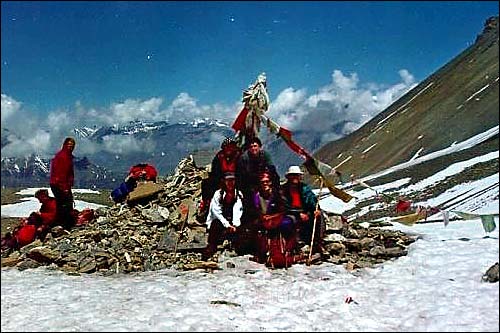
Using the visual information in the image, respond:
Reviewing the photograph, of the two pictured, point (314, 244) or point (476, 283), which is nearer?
point (476, 283)

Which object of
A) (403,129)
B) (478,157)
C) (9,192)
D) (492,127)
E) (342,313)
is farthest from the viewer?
(403,129)

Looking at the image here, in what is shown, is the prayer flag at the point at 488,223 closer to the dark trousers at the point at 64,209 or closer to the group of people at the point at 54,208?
the group of people at the point at 54,208

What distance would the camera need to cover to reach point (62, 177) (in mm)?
12883

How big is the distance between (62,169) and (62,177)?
177 mm

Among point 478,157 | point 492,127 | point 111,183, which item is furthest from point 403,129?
point 111,183

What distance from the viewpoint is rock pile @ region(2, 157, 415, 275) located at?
11.0 metres

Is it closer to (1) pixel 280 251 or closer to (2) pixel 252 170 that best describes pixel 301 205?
(1) pixel 280 251

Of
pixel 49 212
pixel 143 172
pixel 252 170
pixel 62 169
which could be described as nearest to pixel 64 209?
pixel 49 212

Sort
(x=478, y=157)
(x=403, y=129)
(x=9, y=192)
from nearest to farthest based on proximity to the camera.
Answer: (x=9, y=192), (x=478, y=157), (x=403, y=129)

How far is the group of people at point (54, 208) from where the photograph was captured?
12.8m

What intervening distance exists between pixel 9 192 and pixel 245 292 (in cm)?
672

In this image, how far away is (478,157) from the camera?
41.5m

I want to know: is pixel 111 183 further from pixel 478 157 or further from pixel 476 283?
A: pixel 478 157

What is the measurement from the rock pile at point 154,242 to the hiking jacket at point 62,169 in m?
1.00
